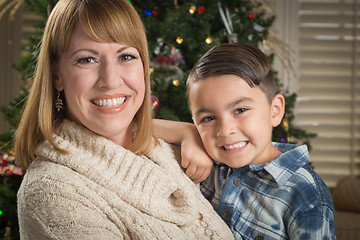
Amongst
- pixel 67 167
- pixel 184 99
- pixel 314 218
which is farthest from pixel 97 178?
pixel 184 99

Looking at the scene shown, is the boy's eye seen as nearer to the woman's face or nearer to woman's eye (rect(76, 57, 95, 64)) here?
the woman's face

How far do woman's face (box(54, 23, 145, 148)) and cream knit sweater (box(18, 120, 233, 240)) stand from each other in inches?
2.3

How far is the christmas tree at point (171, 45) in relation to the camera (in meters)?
2.09

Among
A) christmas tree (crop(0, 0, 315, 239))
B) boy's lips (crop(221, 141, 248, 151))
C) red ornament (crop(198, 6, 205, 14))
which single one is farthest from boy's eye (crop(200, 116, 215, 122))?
red ornament (crop(198, 6, 205, 14))

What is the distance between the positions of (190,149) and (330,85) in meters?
2.90

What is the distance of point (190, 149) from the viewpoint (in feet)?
4.41

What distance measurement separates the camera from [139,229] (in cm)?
103

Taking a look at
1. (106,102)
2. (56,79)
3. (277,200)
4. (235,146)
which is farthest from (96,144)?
(277,200)

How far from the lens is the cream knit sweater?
0.94 meters

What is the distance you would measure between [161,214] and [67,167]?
291mm

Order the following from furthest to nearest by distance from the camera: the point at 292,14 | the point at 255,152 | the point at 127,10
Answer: the point at 292,14
the point at 255,152
the point at 127,10

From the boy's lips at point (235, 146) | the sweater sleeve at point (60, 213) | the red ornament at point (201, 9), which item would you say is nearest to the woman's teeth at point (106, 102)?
the sweater sleeve at point (60, 213)

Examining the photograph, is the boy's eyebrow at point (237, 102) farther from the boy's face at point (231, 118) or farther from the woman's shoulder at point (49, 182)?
the woman's shoulder at point (49, 182)

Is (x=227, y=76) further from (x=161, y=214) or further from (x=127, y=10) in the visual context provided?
(x=161, y=214)
